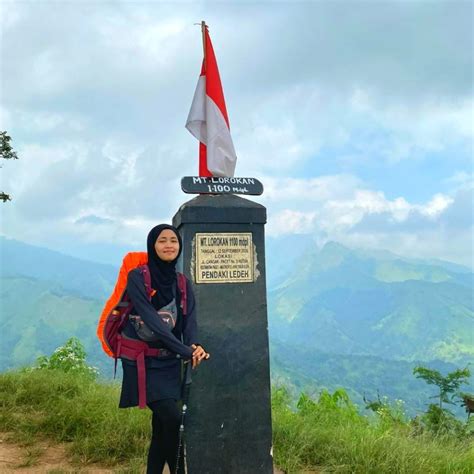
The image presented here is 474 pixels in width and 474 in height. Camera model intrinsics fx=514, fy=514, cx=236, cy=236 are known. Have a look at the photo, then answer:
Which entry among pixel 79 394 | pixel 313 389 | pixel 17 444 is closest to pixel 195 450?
pixel 17 444

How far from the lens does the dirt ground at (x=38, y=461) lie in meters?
4.75

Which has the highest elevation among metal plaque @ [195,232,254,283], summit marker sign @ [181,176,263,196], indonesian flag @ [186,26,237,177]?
indonesian flag @ [186,26,237,177]

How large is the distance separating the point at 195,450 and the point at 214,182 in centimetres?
240

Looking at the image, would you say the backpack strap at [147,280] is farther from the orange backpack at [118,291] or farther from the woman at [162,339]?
the orange backpack at [118,291]

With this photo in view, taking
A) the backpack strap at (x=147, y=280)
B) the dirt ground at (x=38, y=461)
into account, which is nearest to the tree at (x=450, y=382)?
the dirt ground at (x=38, y=461)

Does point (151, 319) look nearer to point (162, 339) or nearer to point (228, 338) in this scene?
point (162, 339)

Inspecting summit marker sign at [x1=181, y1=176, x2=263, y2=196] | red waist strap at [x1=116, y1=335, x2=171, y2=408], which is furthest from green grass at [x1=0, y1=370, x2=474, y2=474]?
summit marker sign at [x1=181, y1=176, x2=263, y2=196]

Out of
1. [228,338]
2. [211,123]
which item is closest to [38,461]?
[228,338]

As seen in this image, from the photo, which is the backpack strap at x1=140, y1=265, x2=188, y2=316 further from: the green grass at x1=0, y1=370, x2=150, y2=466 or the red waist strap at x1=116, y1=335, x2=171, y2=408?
the green grass at x1=0, y1=370, x2=150, y2=466

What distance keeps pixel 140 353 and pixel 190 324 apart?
0.43 metres

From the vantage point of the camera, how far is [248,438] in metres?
4.60

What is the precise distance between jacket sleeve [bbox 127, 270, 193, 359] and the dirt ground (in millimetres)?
1855

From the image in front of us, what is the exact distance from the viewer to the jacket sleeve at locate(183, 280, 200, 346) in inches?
148

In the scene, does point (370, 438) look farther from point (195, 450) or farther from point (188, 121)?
point (188, 121)
